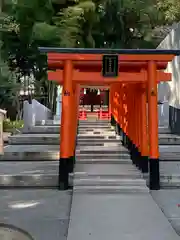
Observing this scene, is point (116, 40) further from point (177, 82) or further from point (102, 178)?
point (102, 178)

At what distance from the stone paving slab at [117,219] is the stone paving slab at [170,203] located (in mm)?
146

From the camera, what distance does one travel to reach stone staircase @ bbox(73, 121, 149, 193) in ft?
25.1

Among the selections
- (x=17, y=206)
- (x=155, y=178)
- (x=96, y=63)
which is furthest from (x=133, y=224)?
(x=96, y=63)

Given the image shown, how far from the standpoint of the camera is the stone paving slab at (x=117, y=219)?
16.4 ft

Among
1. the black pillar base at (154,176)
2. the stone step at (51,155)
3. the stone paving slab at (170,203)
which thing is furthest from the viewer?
the stone step at (51,155)

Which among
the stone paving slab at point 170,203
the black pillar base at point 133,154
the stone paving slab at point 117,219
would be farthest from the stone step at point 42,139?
the stone paving slab at point 117,219

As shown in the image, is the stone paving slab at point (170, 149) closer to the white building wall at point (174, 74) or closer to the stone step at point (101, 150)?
the stone step at point (101, 150)

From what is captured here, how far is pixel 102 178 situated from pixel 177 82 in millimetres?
7038

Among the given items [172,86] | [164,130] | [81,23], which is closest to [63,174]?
[164,130]

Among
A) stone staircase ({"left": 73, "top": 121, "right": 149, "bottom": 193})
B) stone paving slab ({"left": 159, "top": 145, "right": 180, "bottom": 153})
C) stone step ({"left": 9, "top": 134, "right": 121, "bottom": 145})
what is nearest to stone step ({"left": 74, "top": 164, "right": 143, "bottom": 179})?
stone staircase ({"left": 73, "top": 121, "right": 149, "bottom": 193})

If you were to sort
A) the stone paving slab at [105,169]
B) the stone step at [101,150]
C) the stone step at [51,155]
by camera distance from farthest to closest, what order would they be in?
the stone step at [101,150]
the stone step at [51,155]
the stone paving slab at [105,169]

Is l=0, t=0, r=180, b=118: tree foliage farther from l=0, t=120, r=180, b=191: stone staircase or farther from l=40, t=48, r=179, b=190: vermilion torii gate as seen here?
l=40, t=48, r=179, b=190: vermilion torii gate

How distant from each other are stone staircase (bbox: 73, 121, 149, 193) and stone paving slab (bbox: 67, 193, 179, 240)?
442 mm

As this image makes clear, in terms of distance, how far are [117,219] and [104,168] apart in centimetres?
341
